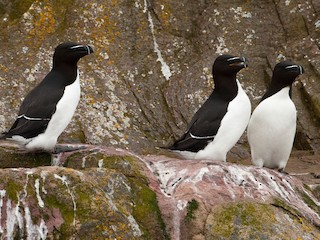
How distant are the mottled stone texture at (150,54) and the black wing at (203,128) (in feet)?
7.53

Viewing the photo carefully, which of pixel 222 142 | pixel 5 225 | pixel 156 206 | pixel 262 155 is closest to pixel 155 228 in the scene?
pixel 156 206

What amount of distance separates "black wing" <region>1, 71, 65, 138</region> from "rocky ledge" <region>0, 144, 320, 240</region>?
0.37m

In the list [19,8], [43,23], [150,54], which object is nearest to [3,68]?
[43,23]

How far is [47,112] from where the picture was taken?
7727 millimetres

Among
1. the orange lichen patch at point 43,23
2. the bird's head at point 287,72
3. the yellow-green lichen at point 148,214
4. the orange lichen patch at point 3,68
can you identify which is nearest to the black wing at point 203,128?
the bird's head at point 287,72

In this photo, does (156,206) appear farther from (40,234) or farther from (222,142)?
(222,142)

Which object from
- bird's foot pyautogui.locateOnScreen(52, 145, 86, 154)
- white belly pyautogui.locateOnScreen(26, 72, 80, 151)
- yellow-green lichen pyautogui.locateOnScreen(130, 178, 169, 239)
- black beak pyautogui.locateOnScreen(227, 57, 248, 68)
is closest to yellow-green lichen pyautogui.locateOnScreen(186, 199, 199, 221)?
yellow-green lichen pyautogui.locateOnScreen(130, 178, 169, 239)

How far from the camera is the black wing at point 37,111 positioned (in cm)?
768

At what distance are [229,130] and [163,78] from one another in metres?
3.52

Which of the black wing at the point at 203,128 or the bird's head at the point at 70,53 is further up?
the bird's head at the point at 70,53

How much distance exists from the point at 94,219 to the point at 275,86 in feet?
10.9

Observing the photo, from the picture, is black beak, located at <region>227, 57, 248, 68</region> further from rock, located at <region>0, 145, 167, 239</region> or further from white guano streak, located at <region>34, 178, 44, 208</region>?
white guano streak, located at <region>34, 178, 44, 208</region>

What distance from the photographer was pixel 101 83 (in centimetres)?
1115

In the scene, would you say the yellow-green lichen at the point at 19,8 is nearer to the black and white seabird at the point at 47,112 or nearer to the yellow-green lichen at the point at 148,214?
the black and white seabird at the point at 47,112
